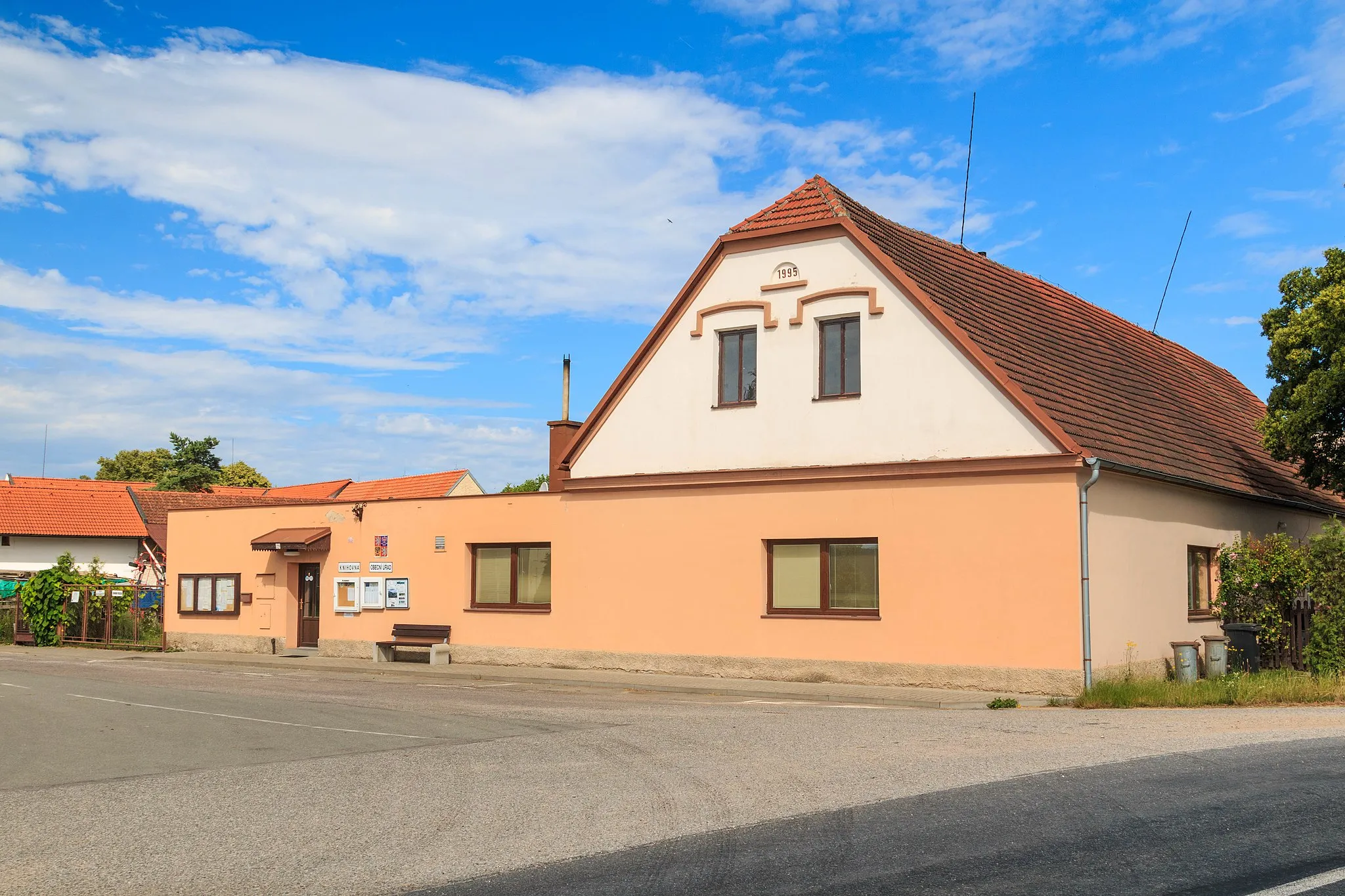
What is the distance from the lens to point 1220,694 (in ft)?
52.9

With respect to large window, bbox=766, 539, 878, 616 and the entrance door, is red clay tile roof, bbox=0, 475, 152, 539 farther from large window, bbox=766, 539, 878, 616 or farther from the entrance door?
large window, bbox=766, 539, 878, 616

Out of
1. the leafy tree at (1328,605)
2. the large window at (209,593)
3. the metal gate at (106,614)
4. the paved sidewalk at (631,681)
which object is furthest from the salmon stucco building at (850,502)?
the metal gate at (106,614)

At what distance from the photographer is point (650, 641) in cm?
2167

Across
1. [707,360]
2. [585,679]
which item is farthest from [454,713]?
[707,360]

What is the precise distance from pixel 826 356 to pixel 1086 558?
5618mm

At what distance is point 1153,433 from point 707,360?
810cm

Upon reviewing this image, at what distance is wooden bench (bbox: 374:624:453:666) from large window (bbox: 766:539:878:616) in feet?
25.3

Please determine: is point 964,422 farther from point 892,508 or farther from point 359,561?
point 359,561

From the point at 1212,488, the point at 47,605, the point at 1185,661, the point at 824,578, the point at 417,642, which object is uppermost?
the point at 1212,488

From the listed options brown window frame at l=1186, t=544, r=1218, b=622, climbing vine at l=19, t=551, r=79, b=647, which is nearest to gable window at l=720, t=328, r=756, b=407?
brown window frame at l=1186, t=544, r=1218, b=622

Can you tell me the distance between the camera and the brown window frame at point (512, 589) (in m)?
23.6

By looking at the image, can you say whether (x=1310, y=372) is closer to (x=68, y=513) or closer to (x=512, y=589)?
(x=512, y=589)

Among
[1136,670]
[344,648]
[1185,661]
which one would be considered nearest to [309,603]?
[344,648]

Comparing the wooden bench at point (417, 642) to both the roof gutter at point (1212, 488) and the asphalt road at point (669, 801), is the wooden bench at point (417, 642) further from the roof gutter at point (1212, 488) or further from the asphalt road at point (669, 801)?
the roof gutter at point (1212, 488)
